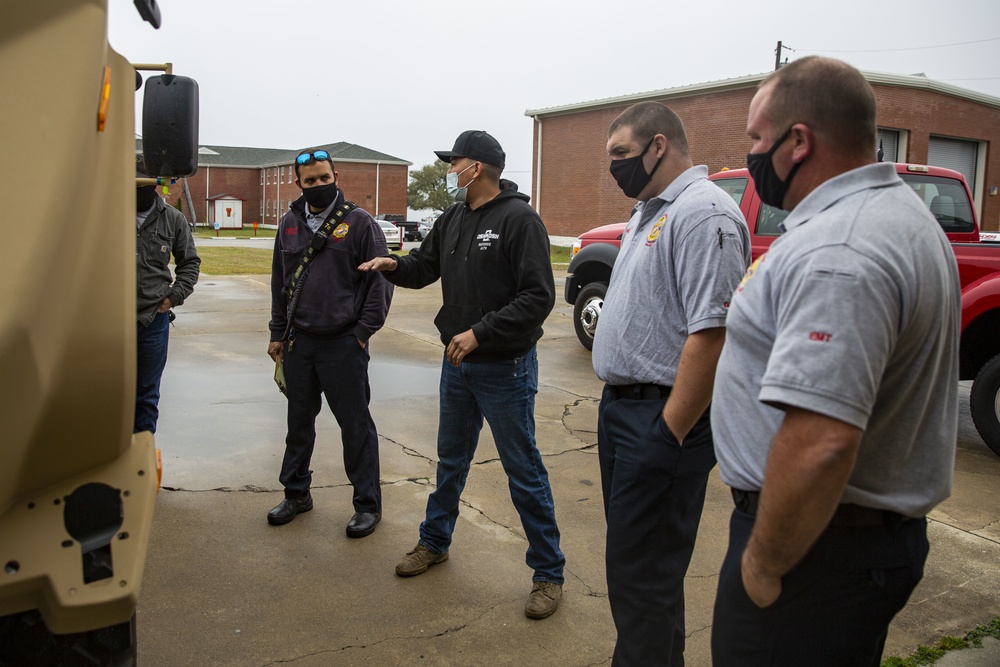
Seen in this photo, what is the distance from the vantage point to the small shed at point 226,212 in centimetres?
7138

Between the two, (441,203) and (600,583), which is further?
(441,203)

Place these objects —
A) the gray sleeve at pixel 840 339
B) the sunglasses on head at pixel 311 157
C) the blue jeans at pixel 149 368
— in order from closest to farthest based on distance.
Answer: the gray sleeve at pixel 840 339 → the sunglasses on head at pixel 311 157 → the blue jeans at pixel 149 368

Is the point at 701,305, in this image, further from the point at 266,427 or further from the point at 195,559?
the point at 266,427

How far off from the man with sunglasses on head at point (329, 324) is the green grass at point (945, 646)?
102 inches

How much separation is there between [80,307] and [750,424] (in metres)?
1.70

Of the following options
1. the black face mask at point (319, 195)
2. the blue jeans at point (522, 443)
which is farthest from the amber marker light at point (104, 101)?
the black face mask at point (319, 195)

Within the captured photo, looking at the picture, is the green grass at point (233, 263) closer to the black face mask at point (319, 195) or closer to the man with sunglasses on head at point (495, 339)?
the black face mask at point (319, 195)

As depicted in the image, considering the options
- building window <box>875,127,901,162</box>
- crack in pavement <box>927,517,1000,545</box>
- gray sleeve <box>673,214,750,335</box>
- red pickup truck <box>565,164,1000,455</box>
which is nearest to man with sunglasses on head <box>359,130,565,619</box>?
gray sleeve <box>673,214,750,335</box>

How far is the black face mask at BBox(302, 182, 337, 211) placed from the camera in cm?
456

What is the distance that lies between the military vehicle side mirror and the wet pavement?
6.18 ft

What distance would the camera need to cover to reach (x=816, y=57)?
1.84m

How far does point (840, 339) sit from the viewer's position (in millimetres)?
1582

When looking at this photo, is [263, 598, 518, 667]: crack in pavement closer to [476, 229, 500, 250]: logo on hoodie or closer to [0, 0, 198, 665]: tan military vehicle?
[0, 0, 198, 665]: tan military vehicle

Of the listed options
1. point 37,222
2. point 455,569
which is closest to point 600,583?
point 455,569
